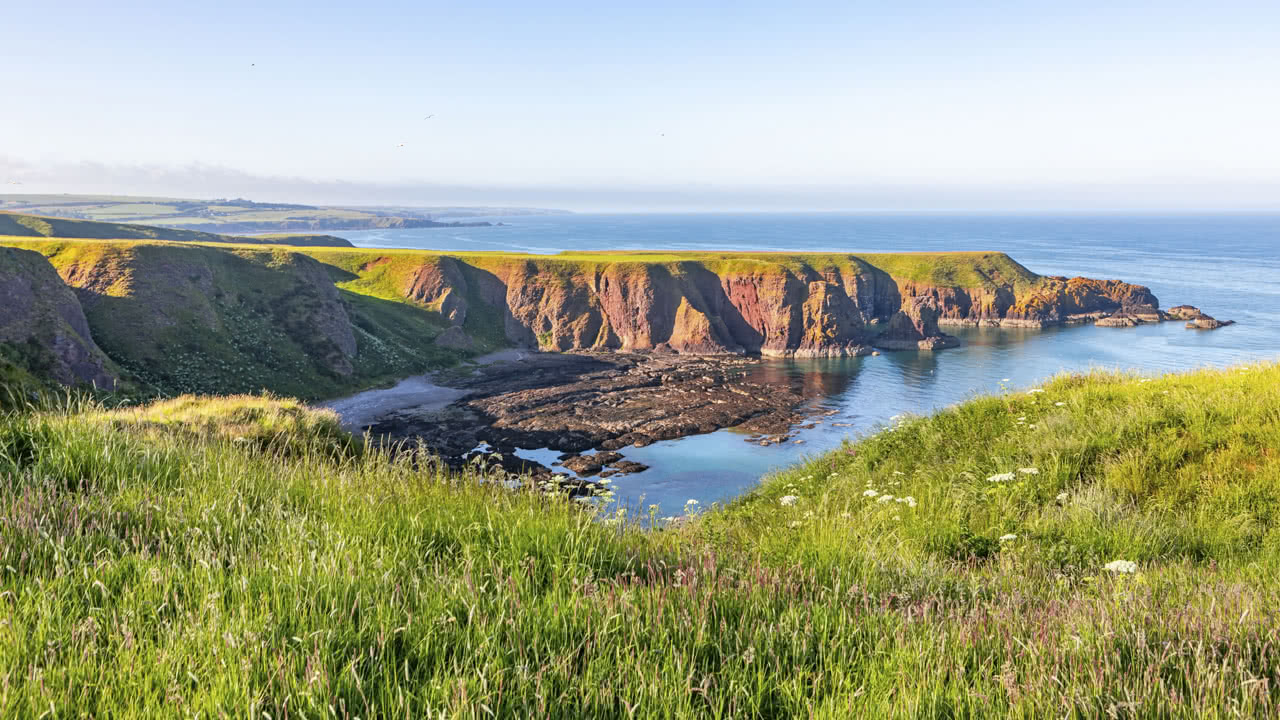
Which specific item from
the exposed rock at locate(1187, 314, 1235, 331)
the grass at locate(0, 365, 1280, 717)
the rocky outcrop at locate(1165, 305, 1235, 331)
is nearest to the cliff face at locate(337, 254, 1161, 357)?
the rocky outcrop at locate(1165, 305, 1235, 331)

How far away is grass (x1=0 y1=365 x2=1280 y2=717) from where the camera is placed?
7.97ft

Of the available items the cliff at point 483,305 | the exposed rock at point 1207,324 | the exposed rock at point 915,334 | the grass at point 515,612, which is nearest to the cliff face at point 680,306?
the exposed rock at point 915,334

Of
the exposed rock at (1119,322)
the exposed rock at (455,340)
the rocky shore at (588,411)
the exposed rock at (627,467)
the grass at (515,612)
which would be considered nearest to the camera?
the grass at (515,612)

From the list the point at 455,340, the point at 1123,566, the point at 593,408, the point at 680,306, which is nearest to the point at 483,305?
the point at 455,340

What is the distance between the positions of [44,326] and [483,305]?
2617 inches

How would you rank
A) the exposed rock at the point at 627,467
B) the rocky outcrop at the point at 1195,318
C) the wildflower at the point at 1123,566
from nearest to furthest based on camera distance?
the wildflower at the point at 1123,566 < the exposed rock at the point at 627,467 < the rocky outcrop at the point at 1195,318

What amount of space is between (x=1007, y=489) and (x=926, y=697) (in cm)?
610

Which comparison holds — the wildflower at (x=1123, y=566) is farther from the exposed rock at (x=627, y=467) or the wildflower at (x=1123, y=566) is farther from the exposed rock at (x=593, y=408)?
the exposed rock at (x=593, y=408)

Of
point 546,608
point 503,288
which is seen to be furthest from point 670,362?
point 546,608

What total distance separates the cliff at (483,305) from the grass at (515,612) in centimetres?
7185

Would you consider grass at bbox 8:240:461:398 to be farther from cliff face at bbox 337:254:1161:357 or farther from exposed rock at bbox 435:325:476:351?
cliff face at bbox 337:254:1161:357

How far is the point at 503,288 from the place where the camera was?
4786 inches

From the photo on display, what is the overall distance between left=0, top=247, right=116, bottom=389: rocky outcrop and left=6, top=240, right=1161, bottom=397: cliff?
158cm

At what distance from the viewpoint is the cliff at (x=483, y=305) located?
72.8 m
